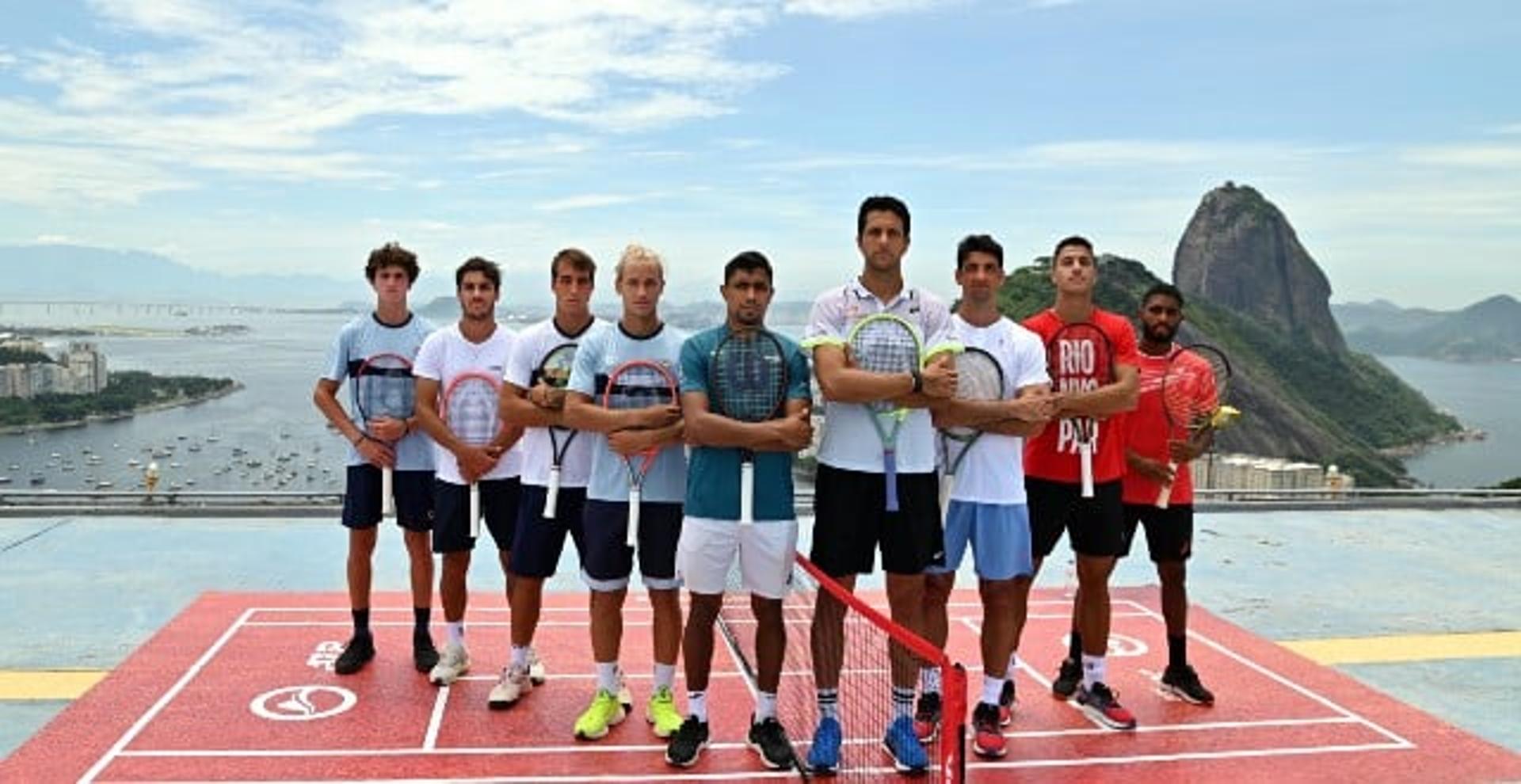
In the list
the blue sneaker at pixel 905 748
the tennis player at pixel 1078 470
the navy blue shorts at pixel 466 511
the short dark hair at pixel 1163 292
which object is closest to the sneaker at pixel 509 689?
the navy blue shorts at pixel 466 511

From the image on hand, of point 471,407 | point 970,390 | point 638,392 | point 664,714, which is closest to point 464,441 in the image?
point 471,407

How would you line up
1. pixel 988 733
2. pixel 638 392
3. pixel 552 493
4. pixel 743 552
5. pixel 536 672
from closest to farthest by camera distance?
pixel 743 552 < pixel 638 392 < pixel 988 733 < pixel 552 493 < pixel 536 672

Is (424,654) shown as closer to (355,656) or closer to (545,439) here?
(355,656)

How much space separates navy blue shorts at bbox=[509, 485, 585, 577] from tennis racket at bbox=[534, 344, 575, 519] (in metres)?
0.07

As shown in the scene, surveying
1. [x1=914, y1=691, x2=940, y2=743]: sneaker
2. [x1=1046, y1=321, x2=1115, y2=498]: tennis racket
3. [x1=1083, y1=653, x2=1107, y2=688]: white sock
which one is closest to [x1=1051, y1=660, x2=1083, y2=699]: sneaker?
[x1=1083, y1=653, x2=1107, y2=688]: white sock

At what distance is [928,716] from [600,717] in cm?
155

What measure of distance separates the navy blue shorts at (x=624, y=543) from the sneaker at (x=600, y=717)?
57 centimetres

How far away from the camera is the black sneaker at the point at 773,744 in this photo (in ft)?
16.3

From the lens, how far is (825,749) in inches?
190

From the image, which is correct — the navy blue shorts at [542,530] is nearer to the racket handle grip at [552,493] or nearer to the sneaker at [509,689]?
the racket handle grip at [552,493]

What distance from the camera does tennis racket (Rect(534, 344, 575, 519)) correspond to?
5355mm

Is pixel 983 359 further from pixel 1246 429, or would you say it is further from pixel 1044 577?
pixel 1246 429

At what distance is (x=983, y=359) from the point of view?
5059 millimetres

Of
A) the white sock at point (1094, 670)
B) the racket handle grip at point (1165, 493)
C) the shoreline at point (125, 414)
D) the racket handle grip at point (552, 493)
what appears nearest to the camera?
the racket handle grip at point (552, 493)
